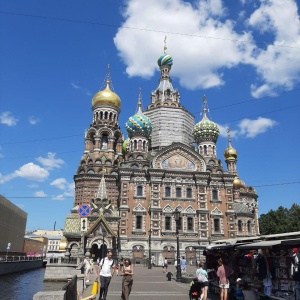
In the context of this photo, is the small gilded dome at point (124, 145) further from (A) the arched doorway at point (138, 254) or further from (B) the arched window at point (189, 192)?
(A) the arched doorway at point (138, 254)

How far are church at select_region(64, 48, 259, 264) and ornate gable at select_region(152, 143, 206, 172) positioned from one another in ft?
0.40

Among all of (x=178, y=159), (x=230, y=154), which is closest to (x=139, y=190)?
(x=178, y=159)

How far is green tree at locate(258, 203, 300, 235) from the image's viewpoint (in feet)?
181

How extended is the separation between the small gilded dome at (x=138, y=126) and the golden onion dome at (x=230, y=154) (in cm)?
1275

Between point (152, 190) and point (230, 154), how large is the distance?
1572 centimetres

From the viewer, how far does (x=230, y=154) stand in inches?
1957

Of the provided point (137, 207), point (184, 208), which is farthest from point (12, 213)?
point (184, 208)

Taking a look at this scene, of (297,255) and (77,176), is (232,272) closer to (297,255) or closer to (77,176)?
(297,255)

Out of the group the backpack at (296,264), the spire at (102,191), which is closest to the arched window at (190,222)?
the spire at (102,191)

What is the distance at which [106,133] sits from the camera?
4700 centimetres

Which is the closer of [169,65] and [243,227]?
[243,227]

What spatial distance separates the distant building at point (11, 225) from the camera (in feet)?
145

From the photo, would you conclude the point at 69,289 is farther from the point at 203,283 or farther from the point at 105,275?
the point at 203,283

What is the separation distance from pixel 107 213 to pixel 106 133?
13.1 m
